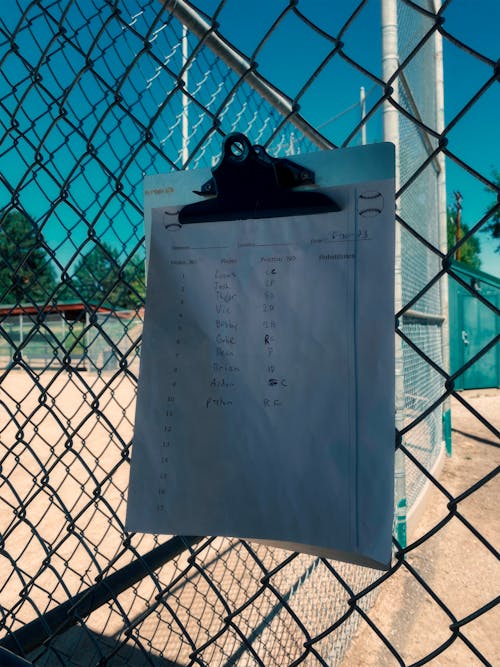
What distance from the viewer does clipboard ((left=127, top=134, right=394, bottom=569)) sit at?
Result: 736 millimetres

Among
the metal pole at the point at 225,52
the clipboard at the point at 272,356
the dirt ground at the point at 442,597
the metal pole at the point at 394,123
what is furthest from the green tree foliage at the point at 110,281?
the metal pole at the point at 394,123

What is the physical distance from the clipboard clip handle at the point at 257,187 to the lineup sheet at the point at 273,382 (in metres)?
0.02

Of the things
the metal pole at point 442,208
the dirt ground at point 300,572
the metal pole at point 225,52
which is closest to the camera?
the metal pole at point 225,52

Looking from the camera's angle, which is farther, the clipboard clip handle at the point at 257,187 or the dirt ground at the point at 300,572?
the dirt ground at the point at 300,572

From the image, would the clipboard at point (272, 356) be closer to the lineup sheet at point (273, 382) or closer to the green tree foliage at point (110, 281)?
the lineup sheet at point (273, 382)

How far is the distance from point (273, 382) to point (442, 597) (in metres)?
2.68

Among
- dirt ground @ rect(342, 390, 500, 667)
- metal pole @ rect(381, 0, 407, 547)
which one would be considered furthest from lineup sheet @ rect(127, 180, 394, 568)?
metal pole @ rect(381, 0, 407, 547)

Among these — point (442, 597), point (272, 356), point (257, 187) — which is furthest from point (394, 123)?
point (442, 597)

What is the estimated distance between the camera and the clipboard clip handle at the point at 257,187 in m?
0.78

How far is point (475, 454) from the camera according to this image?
5.84 m

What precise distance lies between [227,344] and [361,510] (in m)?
0.34

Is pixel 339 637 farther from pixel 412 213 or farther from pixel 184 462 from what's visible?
pixel 412 213

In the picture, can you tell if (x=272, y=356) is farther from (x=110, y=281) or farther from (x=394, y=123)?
(x=394, y=123)

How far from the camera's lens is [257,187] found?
0.81 meters
